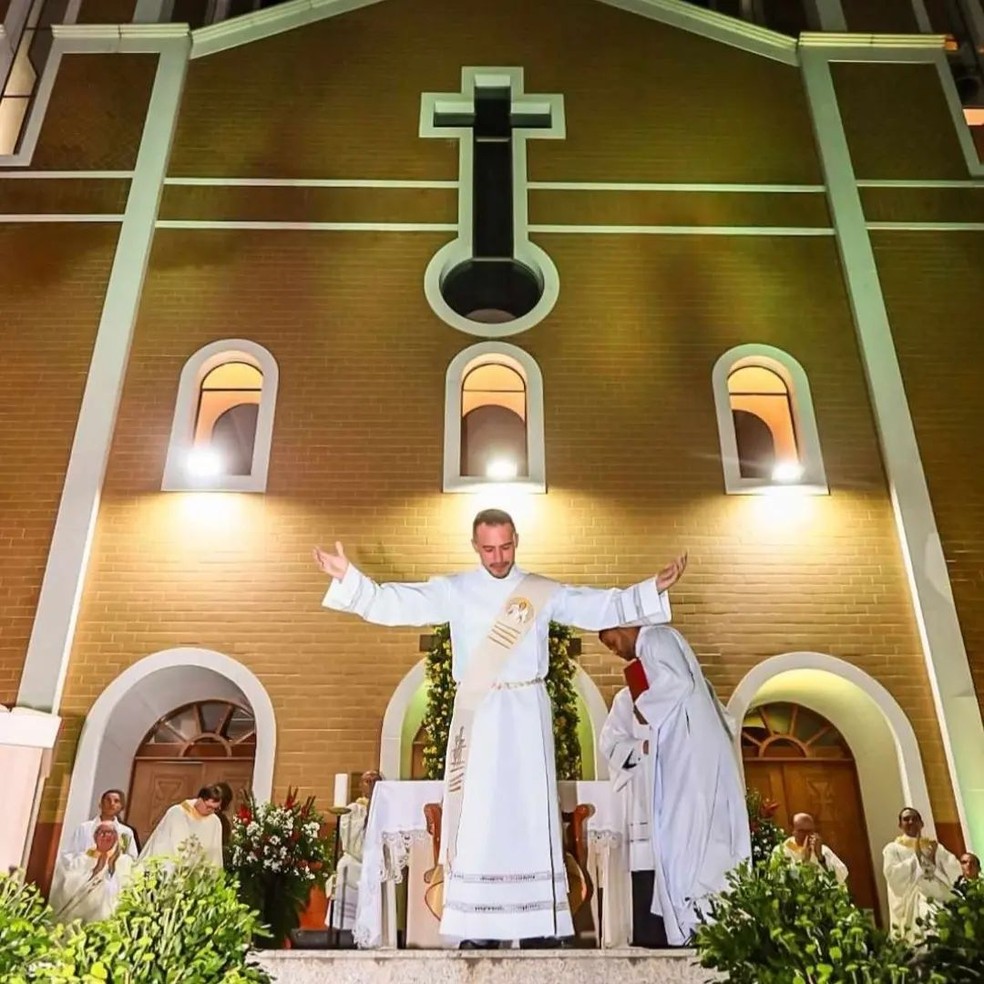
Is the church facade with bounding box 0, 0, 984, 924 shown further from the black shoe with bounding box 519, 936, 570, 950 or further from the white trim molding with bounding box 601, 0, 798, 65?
the black shoe with bounding box 519, 936, 570, 950

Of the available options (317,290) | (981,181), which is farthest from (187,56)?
(981,181)

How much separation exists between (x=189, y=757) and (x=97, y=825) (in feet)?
6.58

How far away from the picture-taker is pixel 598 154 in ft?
37.5

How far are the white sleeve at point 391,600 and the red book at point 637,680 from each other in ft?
3.59

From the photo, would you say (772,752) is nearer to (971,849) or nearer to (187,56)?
(971,849)

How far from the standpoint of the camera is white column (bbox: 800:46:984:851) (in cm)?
805

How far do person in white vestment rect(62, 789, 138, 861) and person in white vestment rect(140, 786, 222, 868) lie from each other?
18cm

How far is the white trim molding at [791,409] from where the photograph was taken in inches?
368

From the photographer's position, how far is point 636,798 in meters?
5.43

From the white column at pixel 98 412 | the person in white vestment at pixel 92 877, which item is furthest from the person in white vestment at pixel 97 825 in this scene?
the white column at pixel 98 412

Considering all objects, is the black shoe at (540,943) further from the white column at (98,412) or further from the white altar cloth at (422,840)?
the white column at (98,412)

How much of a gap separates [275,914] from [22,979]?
4.06 m

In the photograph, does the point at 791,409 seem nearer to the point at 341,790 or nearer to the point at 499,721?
the point at 341,790

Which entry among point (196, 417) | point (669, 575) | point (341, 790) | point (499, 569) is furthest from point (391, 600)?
point (196, 417)
